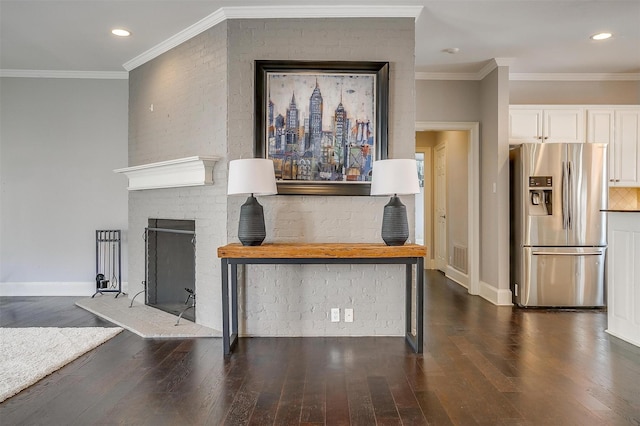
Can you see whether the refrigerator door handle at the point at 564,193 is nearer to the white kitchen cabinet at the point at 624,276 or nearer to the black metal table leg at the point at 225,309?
the white kitchen cabinet at the point at 624,276

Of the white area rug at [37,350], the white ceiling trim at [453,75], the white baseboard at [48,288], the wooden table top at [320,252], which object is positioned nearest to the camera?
the white area rug at [37,350]

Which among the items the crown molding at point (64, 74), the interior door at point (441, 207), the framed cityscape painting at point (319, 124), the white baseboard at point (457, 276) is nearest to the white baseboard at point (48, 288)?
the crown molding at point (64, 74)

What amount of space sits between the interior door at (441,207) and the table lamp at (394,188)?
390cm

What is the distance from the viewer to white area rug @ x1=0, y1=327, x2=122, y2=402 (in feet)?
8.16

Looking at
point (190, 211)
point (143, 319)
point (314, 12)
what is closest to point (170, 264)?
point (143, 319)

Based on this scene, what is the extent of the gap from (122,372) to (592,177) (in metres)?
4.72

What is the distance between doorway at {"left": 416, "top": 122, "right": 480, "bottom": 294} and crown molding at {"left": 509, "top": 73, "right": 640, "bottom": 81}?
0.81m

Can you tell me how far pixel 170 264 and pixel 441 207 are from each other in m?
4.62

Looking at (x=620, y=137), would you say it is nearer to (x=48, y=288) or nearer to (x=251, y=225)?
(x=251, y=225)

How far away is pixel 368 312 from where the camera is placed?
3.35 m

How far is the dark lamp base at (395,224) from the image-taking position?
3010 millimetres

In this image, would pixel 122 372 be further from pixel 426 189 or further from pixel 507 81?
pixel 426 189

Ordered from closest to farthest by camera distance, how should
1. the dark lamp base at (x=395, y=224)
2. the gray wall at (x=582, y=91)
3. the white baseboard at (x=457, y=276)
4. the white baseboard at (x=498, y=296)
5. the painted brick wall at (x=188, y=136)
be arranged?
the dark lamp base at (x=395, y=224) → the painted brick wall at (x=188, y=136) → the white baseboard at (x=498, y=296) → the gray wall at (x=582, y=91) → the white baseboard at (x=457, y=276)

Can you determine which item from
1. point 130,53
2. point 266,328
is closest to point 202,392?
point 266,328
